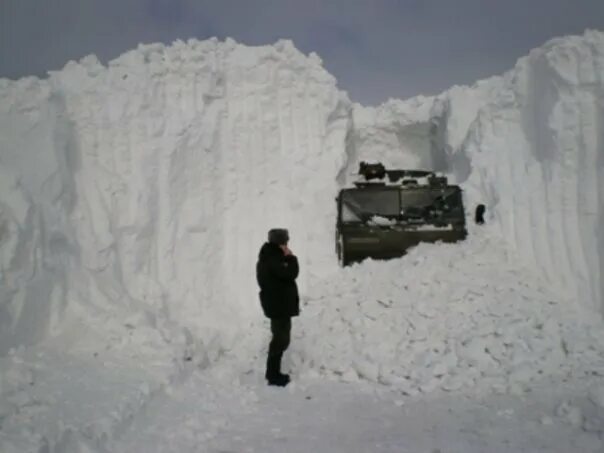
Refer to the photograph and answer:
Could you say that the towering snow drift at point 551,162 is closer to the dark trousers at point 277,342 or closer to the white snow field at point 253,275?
the white snow field at point 253,275

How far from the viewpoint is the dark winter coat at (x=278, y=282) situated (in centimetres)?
602

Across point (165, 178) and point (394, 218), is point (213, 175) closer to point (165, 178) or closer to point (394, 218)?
point (165, 178)

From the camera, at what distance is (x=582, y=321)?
22.3 feet

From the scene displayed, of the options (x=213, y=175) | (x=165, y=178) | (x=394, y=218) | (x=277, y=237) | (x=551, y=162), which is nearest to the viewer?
(x=277, y=237)

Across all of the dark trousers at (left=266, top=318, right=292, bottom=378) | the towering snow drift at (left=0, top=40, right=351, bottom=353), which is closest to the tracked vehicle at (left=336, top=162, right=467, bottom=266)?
the towering snow drift at (left=0, top=40, right=351, bottom=353)

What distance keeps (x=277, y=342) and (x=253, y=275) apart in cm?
344

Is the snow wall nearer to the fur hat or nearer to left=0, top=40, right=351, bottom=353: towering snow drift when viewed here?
left=0, top=40, right=351, bottom=353: towering snow drift

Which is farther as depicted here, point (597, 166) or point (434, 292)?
point (597, 166)

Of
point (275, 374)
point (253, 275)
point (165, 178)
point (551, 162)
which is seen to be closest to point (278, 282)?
point (275, 374)

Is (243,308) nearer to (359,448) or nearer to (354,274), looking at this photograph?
(354,274)

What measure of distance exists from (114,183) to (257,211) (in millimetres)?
2558

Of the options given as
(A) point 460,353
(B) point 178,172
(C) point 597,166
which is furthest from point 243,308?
(C) point 597,166

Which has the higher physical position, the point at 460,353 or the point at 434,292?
the point at 434,292

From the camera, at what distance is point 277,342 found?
20.0 feet
